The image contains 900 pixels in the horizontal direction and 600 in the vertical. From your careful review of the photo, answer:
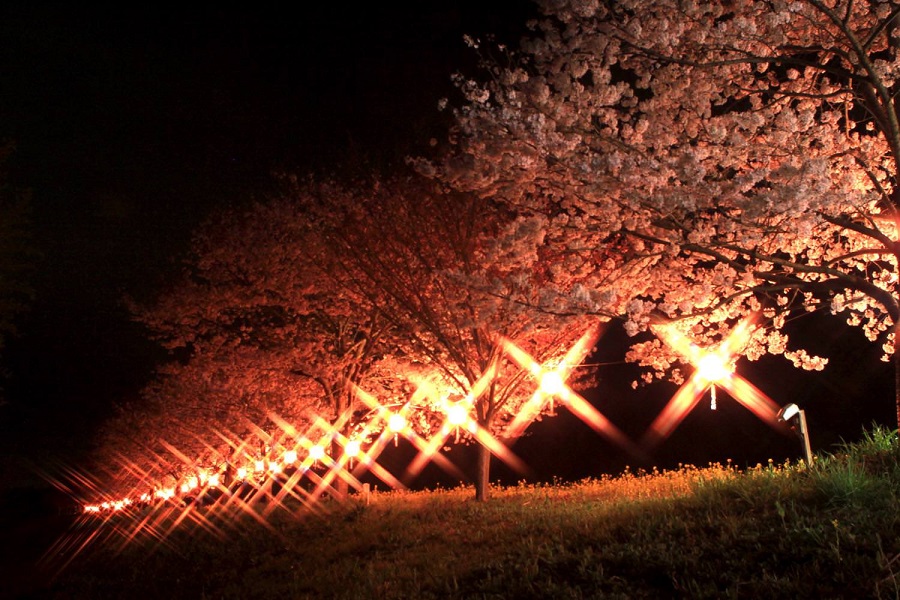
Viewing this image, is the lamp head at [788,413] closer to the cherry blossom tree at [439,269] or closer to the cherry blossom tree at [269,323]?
the cherry blossom tree at [439,269]

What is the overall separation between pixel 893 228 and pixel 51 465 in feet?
281

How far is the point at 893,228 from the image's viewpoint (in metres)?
11.8

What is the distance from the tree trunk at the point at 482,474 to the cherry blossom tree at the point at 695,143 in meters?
6.51

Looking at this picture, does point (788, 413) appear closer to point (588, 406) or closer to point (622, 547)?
point (622, 547)

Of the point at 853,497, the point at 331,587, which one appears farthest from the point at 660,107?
the point at 331,587

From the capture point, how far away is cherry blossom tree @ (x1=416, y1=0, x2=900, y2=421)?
30.2 feet

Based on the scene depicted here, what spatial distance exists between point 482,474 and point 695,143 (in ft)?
28.2

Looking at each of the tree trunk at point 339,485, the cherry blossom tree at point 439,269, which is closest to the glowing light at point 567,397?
the cherry blossom tree at point 439,269

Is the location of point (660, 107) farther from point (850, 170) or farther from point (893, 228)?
point (893, 228)

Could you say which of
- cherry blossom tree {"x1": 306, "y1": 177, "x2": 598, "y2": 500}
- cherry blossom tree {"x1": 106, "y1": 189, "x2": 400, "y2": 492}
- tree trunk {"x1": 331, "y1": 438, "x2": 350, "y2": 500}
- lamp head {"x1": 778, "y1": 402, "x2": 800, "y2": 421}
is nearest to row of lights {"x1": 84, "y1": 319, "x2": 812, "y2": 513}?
lamp head {"x1": 778, "y1": 402, "x2": 800, "y2": 421}

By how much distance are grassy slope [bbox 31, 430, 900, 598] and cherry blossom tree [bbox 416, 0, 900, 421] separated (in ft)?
7.07

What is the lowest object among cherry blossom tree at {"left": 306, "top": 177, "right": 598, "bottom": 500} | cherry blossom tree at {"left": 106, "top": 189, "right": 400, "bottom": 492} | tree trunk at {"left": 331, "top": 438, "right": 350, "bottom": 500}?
tree trunk at {"left": 331, "top": 438, "right": 350, "bottom": 500}

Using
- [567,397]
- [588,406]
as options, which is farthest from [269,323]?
[588,406]

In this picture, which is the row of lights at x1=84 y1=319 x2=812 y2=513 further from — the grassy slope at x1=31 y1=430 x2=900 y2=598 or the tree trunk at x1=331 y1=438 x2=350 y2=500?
the grassy slope at x1=31 y1=430 x2=900 y2=598
